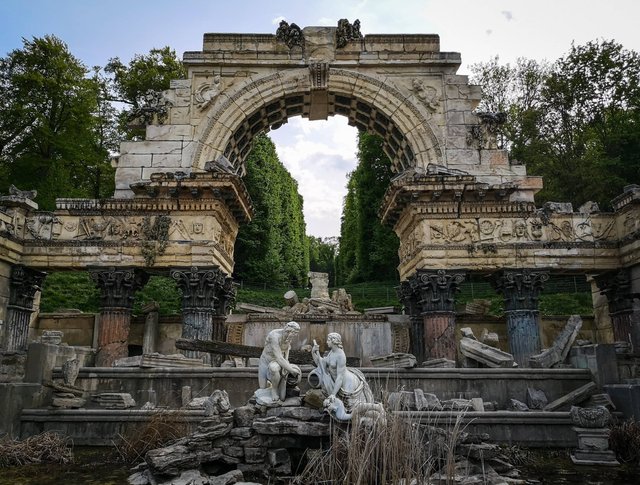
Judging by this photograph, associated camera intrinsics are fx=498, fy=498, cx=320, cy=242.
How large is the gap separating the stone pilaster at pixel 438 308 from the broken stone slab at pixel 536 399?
3.78 metres

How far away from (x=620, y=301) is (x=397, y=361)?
7.77m

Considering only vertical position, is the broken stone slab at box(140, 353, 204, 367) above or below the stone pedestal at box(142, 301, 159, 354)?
below

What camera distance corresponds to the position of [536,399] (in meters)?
9.21

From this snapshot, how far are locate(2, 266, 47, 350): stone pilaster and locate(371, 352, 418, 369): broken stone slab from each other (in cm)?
954

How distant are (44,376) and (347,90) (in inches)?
462

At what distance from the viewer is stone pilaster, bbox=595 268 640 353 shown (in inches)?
528

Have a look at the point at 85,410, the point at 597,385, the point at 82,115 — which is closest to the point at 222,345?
the point at 85,410

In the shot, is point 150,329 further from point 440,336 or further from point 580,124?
point 580,124

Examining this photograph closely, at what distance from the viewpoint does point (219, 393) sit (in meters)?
7.80

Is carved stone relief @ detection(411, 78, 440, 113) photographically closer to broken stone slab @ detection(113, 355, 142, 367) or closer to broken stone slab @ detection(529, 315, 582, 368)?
broken stone slab @ detection(529, 315, 582, 368)

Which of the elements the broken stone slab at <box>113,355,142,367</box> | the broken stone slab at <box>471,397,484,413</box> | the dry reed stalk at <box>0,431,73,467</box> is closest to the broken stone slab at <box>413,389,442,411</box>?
the broken stone slab at <box>471,397,484,413</box>

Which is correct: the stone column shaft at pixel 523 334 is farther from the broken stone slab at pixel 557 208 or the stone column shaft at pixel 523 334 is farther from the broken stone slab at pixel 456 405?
the broken stone slab at pixel 456 405

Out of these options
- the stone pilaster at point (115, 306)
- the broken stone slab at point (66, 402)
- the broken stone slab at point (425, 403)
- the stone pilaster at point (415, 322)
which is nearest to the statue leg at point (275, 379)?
the broken stone slab at point (425, 403)

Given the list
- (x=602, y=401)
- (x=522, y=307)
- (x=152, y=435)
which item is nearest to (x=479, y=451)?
(x=602, y=401)
